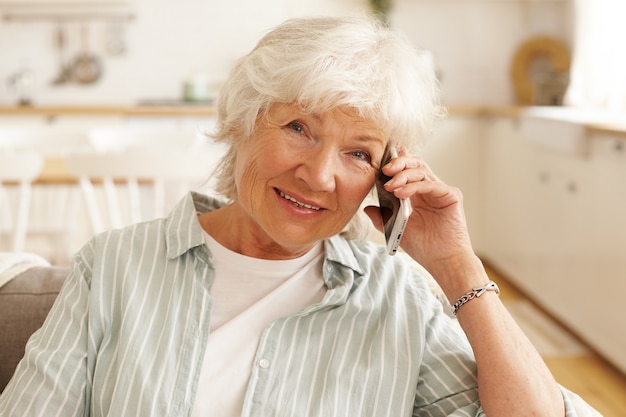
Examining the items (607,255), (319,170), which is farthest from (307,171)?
(607,255)

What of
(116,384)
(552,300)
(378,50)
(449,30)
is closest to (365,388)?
(116,384)

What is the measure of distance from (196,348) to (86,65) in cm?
445

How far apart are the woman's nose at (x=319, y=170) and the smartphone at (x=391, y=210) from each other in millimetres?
97

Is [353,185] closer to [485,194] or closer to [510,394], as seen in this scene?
[510,394]

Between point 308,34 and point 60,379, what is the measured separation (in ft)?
2.09

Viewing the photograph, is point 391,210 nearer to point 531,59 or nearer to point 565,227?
point 565,227

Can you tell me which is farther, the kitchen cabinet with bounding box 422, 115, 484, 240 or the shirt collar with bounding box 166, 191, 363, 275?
the kitchen cabinet with bounding box 422, 115, 484, 240

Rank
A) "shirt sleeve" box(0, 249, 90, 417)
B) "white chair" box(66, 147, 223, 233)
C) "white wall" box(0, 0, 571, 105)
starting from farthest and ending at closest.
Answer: "white wall" box(0, 0, 571, 105)
"white chair" box(66, 147, 223, 233)
"shirt sleeve" box(0, 249, 90, 417)

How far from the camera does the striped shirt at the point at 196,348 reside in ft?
3.67

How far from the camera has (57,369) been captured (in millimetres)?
1116

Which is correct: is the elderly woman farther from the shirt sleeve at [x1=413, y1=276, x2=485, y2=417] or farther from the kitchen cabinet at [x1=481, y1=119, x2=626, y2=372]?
the kitchen cabinet at [x1=481, y1=119, x2=626, y2=372]

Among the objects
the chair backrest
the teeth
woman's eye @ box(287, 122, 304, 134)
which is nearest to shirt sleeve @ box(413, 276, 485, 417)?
the teeth

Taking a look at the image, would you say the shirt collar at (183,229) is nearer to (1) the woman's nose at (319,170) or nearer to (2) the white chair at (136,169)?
(1) the woman's nose at (319,170)

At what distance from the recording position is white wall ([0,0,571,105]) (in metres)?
5.16
